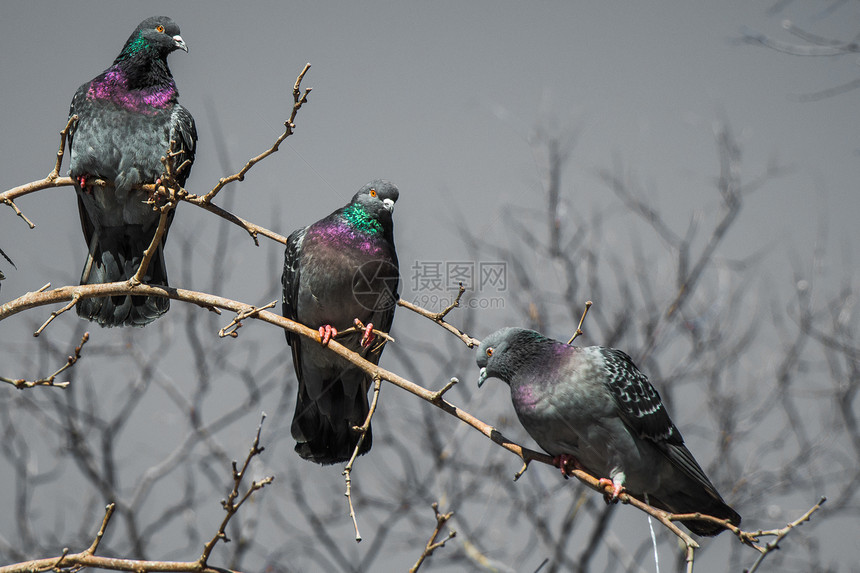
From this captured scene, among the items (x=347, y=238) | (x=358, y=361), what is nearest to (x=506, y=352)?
(x=358, y=361)

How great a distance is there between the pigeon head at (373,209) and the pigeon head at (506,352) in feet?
4.22

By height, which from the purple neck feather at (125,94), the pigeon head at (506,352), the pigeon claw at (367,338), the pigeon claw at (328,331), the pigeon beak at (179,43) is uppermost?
the pigeon beak at (179,43)

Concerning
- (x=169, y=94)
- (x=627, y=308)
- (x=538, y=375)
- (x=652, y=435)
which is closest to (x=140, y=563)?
(x=538, y=375)

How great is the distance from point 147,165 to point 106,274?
882mm

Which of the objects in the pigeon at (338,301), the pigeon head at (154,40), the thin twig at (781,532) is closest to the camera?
the thin twig at (781,532)

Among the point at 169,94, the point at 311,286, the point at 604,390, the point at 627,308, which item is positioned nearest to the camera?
the point at 604,390

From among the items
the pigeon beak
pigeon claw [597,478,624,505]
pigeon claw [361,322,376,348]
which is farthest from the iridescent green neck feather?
pigeon claw [597,478,624,505]

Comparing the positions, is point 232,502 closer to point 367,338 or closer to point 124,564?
point 124,564

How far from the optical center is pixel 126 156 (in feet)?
18.2

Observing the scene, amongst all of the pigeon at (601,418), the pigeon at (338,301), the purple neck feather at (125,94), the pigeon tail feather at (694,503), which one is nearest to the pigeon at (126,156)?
the purple neck feather at (125,94)

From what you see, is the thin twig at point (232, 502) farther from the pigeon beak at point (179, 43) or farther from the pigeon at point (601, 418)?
the pigeon beak at point (179, 43)

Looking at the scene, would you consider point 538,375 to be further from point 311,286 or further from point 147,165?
point 147,165

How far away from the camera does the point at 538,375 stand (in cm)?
470

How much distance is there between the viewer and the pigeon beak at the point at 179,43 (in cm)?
626
